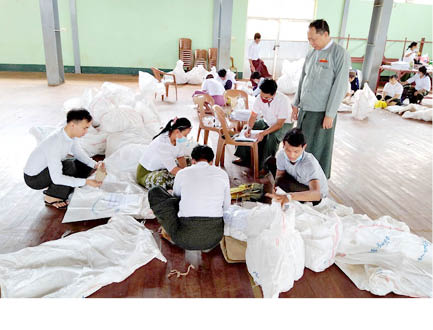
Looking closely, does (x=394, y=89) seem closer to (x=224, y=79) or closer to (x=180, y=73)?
(x=224, y=79)

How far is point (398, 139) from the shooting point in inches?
217

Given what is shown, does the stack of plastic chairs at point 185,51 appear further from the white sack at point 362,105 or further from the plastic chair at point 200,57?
the white sack at point 362,105

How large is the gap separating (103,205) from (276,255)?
1433mm

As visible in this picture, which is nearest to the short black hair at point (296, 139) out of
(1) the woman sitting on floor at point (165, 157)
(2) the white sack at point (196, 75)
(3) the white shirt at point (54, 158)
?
(1) the woman sitting on floor at point (165, 157)

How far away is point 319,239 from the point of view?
220 centimetres

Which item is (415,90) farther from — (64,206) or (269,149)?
(64,206)

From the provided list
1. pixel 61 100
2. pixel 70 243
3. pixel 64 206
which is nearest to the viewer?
pixel 70 243

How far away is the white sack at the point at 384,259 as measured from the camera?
209 centimetres

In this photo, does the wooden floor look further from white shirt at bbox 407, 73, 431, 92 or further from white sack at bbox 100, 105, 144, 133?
white shirt at bbox 407, 73, 431, 92

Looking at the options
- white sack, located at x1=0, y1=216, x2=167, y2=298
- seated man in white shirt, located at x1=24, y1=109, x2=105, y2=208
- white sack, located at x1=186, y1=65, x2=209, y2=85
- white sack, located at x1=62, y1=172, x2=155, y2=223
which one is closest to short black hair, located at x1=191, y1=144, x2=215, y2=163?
white sack, located at x1=0, y1=216, x2=167, y2=298

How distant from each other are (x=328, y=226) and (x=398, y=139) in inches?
155

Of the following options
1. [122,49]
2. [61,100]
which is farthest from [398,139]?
[122,49]

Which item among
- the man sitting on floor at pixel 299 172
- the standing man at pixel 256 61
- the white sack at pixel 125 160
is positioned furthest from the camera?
the standing man at pixel 256 61

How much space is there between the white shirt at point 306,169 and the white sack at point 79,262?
115 cm
